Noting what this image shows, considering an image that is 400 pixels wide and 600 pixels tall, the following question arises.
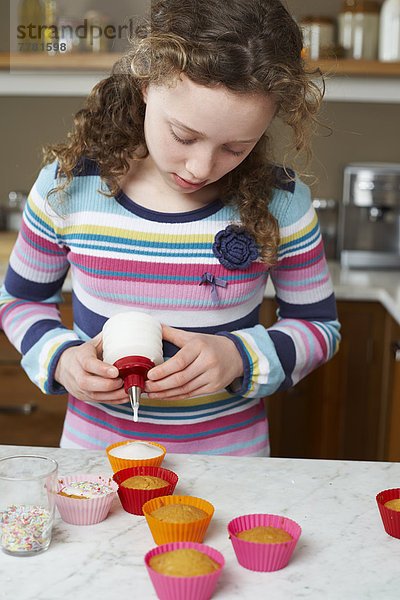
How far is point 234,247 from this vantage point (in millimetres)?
1216

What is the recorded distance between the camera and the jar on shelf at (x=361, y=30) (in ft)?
8.68

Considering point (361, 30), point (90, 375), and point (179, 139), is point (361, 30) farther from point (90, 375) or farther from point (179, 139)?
point (90, 375)

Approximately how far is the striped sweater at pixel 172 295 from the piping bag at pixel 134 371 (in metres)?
0.23

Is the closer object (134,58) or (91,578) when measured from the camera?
(91,578)

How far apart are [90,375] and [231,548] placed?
1.17ft

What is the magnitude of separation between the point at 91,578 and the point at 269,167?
752 mm

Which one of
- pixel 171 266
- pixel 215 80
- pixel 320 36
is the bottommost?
pixel 171 266

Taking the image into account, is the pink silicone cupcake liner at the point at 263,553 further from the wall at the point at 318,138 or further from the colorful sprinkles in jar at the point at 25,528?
the wall at the point at 318,138

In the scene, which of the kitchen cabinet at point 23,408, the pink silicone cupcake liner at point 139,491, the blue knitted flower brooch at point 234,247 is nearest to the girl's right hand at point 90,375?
the pink silicone cupcake liner at point 139,491

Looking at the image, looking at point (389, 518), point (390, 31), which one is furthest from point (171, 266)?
point (390, 31)

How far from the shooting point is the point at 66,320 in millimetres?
2320

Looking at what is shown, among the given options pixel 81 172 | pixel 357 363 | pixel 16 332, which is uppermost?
pixel 81 172

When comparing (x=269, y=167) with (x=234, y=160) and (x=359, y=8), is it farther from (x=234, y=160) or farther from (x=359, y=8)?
(x=359, y=8)

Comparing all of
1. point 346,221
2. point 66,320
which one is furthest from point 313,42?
point 66,320
